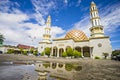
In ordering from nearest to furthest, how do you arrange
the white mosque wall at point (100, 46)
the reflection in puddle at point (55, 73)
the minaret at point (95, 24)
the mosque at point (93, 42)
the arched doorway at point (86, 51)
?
1. the reflection in puddle at point (55, 73)
2. the white mosque wall at point (100, 46)
3. the mosque at point (93, 42)
4. the minaret at point (95, 24)
5. the arched doorway at point (86, 51)

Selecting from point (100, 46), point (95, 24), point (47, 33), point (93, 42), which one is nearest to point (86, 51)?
point (93, 42)

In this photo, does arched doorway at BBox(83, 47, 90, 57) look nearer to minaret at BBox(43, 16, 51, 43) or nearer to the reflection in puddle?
minaret at BBox(43, 16, 51, 43)

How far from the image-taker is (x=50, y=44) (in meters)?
53.7

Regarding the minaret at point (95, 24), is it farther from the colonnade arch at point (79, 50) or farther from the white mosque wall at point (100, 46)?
the colonnade arch at point (79, 50)

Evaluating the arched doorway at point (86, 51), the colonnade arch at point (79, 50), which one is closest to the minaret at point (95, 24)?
the colonnade arch at point (79, 50)

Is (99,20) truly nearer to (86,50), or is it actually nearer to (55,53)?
(86,50)

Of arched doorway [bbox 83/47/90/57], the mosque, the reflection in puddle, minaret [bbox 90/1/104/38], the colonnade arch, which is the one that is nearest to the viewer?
the reflection in puddle

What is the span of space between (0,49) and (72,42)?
211ft

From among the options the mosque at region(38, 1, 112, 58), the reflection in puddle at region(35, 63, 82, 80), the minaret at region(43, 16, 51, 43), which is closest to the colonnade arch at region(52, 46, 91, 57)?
the mosque at region(38, 1, 112, 58)

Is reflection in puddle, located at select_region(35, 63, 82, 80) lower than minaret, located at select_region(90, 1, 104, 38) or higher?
lower

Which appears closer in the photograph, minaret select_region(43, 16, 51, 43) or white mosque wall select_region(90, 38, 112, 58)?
white mosque wall select_region(90, 38, 112, 58)

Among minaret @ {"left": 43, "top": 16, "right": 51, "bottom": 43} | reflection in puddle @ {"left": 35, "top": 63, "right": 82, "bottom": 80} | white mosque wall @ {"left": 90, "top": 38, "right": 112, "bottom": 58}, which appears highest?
minaret @ {"left": 43, "top": 16, "right": 51, "bottom": 43}

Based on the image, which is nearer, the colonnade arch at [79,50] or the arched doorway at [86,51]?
the colonnade arch at [79,50]

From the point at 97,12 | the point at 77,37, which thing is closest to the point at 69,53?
the point at 77,37
